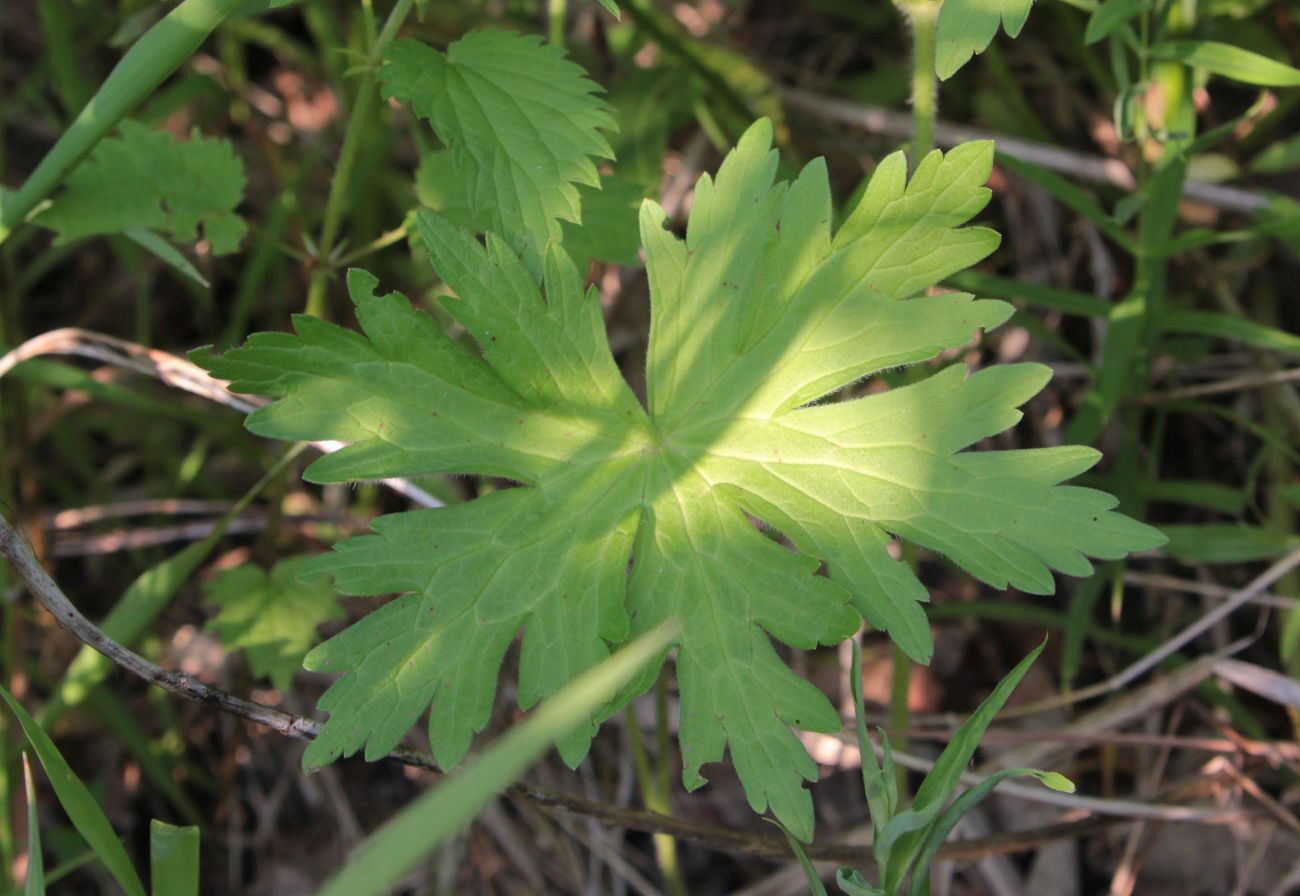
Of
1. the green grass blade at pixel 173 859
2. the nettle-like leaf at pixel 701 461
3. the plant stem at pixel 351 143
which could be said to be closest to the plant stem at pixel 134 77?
the plant stem at pixel 351 143

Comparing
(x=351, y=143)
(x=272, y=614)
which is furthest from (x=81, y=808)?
(x=351, y=143)

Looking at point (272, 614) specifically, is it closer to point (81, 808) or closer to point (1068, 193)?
point (81, 808)

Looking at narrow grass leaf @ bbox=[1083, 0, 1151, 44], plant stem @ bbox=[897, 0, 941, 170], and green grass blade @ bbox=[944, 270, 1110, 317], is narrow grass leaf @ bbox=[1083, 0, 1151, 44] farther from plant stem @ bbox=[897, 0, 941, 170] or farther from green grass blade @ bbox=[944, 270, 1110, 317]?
green grass blade @ bbox=[944, 270, 1110, 317]

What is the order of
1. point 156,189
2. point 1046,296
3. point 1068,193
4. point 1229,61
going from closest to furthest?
point 1229,61 < point 156,189 < point 1068,193 < point 1046,296

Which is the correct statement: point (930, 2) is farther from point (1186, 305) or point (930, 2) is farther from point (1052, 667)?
point (1052, 667)

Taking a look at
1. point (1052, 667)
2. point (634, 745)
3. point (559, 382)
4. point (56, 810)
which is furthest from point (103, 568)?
point (1052, 667)
